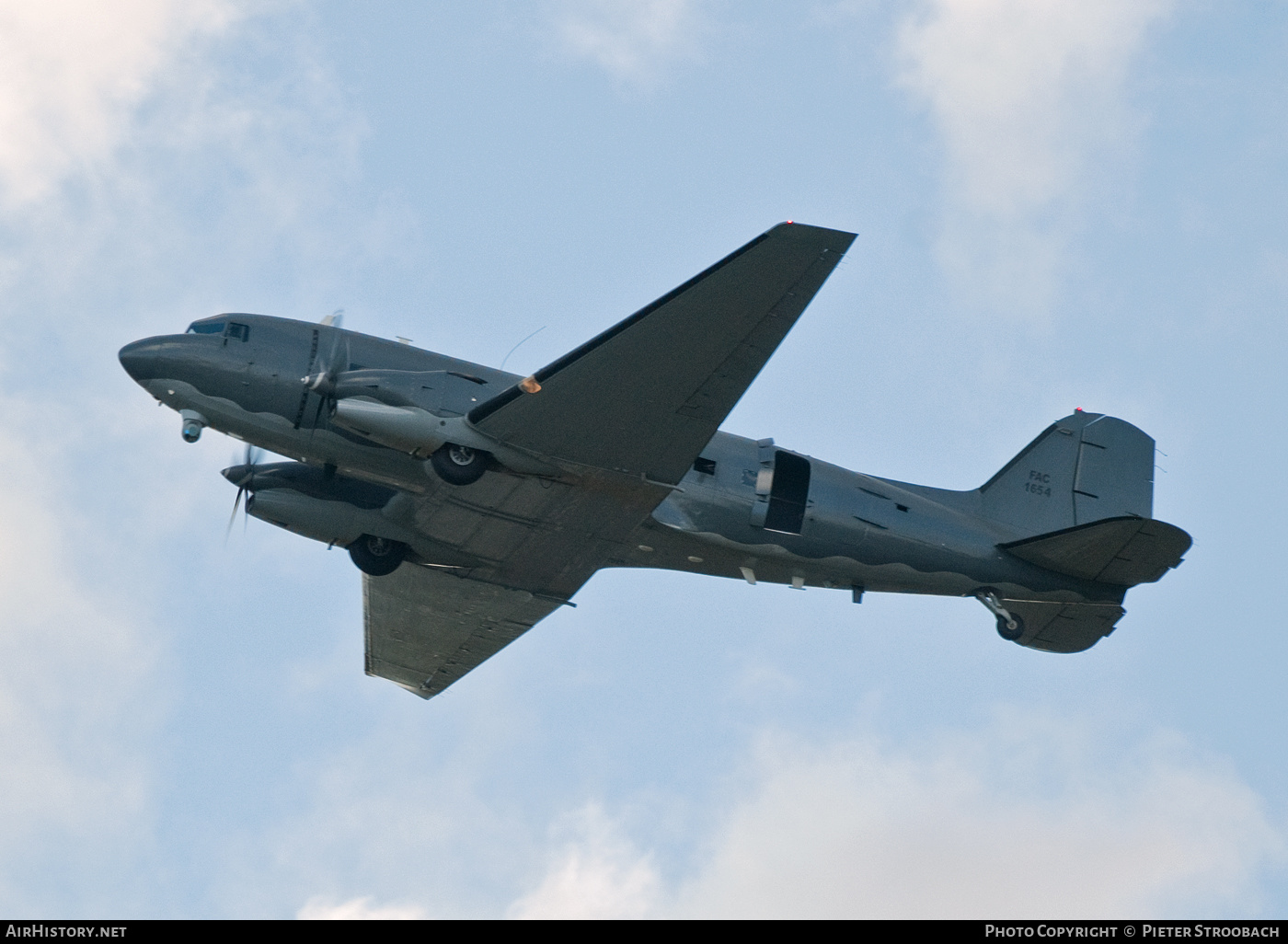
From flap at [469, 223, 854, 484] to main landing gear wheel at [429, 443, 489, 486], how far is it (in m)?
0.56

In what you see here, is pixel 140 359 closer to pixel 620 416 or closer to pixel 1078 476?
pixel 620 416

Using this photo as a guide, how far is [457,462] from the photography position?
26047 mm

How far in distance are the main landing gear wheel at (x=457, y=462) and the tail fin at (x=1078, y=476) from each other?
1261cm

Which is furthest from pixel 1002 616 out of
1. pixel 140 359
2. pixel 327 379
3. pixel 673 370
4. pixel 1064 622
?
pixel 140 359

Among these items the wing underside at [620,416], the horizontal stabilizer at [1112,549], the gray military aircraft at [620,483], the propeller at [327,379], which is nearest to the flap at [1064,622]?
the gray military aircraft at [620,483]

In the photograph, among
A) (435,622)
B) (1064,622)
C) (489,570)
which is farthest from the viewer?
(435,622)

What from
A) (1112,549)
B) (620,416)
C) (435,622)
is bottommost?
(435,622)

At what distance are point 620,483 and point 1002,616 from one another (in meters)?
10.1

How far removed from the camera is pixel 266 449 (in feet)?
88.5

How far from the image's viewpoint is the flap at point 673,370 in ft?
79.1

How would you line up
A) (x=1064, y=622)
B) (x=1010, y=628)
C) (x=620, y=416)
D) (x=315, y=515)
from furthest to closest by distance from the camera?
(x=1010, y=628)
(x=1064, y=622)
(x=315, y=515)
(x=620, y=416)

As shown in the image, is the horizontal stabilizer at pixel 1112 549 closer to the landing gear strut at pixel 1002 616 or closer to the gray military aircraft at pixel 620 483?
the gray military aircraft at pixel 620 483

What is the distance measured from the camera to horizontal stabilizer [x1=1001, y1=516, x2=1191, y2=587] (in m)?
28.4

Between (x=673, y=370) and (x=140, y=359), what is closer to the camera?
(x=673, y=370)
